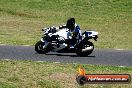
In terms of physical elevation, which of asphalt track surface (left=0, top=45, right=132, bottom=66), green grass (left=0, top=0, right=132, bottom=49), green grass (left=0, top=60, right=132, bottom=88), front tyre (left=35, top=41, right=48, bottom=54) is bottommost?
green grass (left=0, top=0, right=132, bottom=49)

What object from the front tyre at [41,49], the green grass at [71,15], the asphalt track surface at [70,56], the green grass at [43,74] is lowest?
the green grass at [71,15]

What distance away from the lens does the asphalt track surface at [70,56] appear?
1958 cm

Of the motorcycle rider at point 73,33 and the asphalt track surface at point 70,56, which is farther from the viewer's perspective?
the motorcycle rider at point 73,33

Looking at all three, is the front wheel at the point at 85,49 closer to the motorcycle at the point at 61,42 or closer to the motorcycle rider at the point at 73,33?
the motorcycle at the point at 61,42

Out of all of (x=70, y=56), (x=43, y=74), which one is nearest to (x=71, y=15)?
(x=70, y=56)

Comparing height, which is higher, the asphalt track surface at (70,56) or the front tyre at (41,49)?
the front tyre at (41,49)

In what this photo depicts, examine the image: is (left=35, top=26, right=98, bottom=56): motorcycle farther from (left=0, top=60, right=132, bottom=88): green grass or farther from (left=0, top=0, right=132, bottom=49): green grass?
(left=0, top=0, right=132, bottom=49): green grass

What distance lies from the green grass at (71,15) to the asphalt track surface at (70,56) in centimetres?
320

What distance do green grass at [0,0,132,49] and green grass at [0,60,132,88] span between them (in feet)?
27.1

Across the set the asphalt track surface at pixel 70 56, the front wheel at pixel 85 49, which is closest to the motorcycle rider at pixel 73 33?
the front wheel at pixel 85 49

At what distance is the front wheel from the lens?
21309mm

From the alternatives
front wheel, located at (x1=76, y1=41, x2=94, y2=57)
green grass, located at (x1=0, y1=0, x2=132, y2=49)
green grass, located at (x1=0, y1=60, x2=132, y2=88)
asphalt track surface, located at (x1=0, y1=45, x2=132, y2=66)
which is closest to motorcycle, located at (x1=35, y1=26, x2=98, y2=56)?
front wheel, located at (x1=76, y1=41, x2=94, y2=57)

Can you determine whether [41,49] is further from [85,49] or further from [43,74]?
[43,74]

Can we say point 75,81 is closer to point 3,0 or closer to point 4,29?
point 4,29
